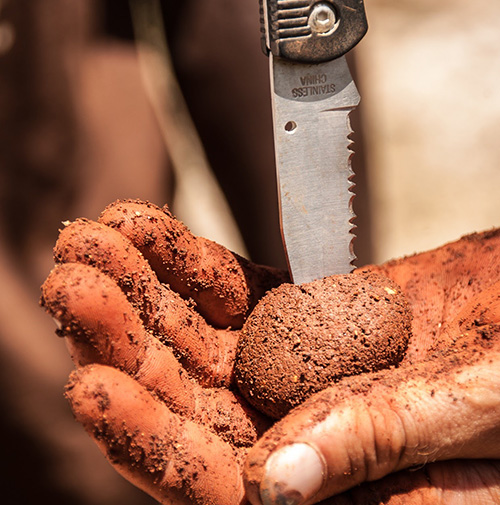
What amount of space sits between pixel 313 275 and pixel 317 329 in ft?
0.53

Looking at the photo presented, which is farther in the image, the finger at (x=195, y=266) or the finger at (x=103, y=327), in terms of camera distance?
the finger at (x=195, y=266)

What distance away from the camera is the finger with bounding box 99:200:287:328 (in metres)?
0.90

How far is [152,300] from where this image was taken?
0.88 meters

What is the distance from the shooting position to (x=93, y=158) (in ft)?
4.37

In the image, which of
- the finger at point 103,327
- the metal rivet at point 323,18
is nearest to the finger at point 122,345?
the finger at point 103,327

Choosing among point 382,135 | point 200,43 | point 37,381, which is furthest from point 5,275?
point 382,135

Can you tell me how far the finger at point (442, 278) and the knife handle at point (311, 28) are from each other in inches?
19.5

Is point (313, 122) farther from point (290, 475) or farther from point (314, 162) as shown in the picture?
point (290, 475)

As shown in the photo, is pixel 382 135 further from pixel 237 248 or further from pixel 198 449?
pixel 198 449

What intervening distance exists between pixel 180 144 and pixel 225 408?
2.52ft

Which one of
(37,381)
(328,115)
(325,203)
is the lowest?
(37,381)

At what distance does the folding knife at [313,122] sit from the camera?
35.4 inches

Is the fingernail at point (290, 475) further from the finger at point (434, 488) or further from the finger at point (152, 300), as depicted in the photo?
the finger at point (152, 300)

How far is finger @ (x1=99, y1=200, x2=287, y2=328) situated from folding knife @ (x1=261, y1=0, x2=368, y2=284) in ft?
0.38
